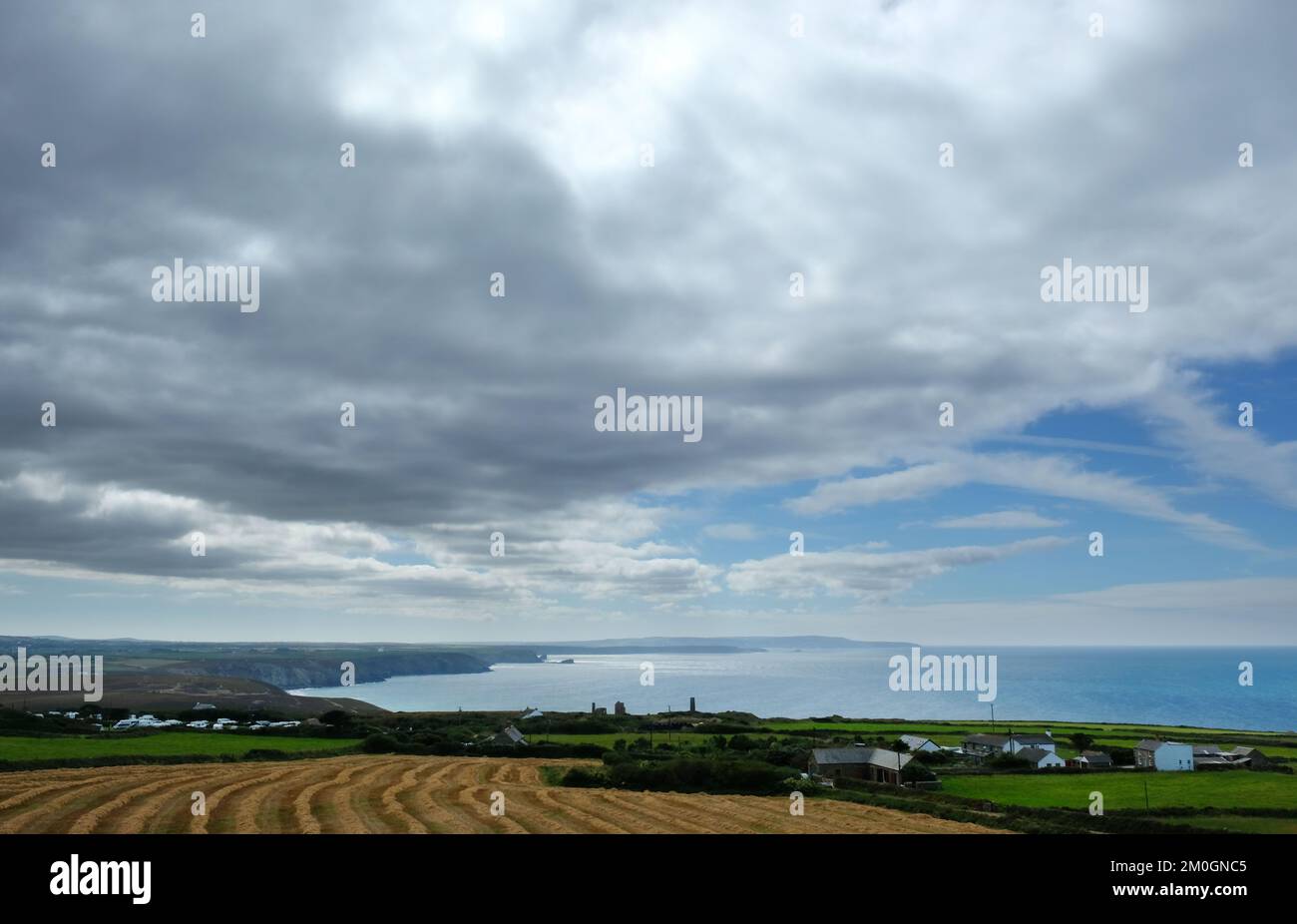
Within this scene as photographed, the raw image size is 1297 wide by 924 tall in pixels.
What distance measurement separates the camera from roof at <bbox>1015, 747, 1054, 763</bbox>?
6644cm

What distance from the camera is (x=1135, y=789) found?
50.9m

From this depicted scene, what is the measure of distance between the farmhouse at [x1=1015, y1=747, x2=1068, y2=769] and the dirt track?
33.3 m

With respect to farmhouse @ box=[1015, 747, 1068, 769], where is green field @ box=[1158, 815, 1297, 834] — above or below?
above

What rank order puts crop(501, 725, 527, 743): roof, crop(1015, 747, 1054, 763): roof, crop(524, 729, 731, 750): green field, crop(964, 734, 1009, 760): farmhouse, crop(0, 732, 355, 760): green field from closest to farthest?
1. crop(0, 732, 355, 760): green field
2. crop(1015, 747, 1054, 763): roof
3. crop(501, 725, 527, 743): roof
4. crop(964, 734, 1009, 760): farmhouse
5. crop(524, 729, 731, 750): green field

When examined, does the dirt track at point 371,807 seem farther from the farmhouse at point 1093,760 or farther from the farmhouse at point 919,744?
the farmhouse at point 1093,760

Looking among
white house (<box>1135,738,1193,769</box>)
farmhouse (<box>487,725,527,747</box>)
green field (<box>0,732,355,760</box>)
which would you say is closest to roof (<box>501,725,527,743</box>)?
farmhouse (<box>487,725,527,747</box>)

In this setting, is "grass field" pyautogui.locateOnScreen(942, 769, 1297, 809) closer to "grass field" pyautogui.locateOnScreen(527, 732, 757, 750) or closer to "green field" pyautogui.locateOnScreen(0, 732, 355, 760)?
"grass field" pyautogui.locateOnScreen(527, 732, 757, 750)

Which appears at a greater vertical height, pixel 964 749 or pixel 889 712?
pixel 964 749

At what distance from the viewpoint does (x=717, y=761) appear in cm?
4609

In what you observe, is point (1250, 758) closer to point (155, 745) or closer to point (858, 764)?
point (858, 764)

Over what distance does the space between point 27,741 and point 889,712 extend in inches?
5644

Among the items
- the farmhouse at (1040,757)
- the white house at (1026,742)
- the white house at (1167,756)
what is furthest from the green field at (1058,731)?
the white house at (1167,756)
